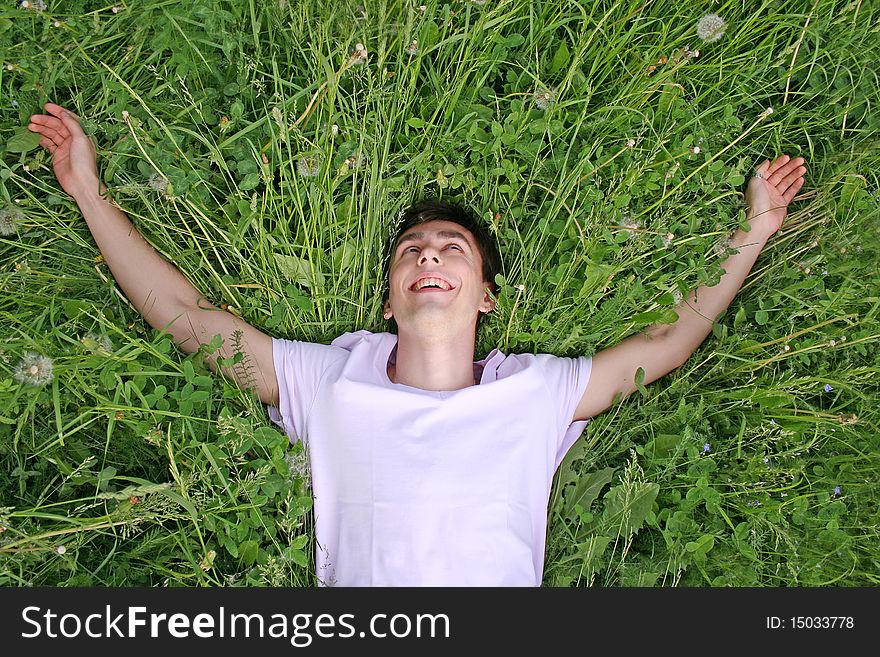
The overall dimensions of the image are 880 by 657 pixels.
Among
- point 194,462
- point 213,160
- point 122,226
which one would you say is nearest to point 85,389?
point 194,462

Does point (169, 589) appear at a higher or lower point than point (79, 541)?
lower

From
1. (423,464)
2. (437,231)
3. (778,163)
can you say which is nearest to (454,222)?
(437,231)

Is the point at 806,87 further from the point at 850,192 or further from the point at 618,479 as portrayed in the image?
the point at 618,479

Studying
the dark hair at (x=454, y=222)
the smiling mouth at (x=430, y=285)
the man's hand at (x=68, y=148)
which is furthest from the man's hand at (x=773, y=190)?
the man's hand at (x=68, y=148)

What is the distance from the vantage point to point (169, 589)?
2525mm

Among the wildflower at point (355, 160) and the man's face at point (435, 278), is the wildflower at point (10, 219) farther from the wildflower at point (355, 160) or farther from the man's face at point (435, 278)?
the man's face at point (435, 278)

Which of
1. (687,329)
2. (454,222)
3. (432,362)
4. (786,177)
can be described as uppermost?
(786,177)

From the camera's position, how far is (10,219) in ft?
9.11

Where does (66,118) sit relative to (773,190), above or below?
above

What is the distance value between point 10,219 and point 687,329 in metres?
2.84

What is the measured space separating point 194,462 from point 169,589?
480 millimetres

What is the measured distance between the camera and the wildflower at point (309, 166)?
9.14 ft

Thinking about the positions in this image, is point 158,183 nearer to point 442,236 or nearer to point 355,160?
point 355,160

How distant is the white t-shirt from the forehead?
1.64 feet
